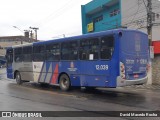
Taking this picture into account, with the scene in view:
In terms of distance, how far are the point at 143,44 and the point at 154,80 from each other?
6706 millimetres

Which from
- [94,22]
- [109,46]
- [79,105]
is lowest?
[79,105]

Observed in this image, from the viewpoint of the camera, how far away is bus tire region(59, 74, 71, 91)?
667 inches

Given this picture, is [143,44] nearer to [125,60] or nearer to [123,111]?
[125,60]

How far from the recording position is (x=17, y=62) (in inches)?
867

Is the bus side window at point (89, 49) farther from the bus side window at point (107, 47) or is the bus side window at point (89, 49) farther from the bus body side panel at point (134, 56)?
the bus body side panel at point (134, 56)

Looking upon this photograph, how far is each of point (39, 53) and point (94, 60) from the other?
553 centimetres

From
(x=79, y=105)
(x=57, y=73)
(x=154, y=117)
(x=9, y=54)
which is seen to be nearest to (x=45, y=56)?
(x=57, y=73)

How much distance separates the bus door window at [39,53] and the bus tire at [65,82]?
2.16m

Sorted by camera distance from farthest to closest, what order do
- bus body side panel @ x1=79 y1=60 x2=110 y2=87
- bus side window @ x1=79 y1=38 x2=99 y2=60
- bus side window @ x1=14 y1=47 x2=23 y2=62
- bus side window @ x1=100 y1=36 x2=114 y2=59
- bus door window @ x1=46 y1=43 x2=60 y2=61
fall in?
bus side window @ x1=14 y1=47 x2=23 y2=62
bus door window @ x1=46 y1=43 x2=60 y2=61
bus side window @ x1=79 y1=38 x2=99 y2=60
bus body side panel @ x1=79 y1=60 x2=110 y2=87
bus side window @ x1=100 y1=36 x2=114 y2=59

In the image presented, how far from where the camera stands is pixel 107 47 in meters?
14.1

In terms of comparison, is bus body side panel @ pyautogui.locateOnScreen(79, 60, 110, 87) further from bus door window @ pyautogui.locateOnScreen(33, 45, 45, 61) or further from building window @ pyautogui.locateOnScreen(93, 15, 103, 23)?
building window @ pyautogui.locateOnScreen(93, 15, 103, 23)

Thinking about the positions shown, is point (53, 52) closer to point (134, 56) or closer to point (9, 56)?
point (134, 56)

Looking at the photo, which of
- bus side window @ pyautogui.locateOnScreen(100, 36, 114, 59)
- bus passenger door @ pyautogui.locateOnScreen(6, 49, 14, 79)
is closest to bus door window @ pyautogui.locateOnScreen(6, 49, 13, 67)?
bus passenger door @ pyautogui.locateOnScreen(6, 49, 14, 79)

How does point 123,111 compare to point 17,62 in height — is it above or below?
below
